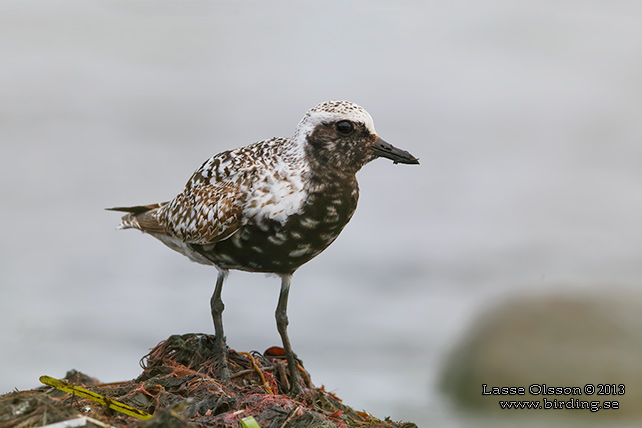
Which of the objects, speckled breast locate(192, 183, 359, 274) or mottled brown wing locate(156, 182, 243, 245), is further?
mottled brown wing locate(156, 182, 243, 245)

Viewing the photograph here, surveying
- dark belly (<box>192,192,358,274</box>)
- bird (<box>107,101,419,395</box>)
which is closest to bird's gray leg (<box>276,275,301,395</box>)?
bird (<box>107,101,419,395</box>)

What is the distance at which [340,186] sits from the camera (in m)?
6.00

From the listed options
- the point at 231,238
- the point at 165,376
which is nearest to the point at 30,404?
the point at 165,376

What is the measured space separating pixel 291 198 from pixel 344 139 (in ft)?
2.17

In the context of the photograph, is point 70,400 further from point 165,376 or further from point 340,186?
point 340,186

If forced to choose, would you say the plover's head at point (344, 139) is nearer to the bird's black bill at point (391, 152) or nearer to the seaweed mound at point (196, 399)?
the bird's black bill at point (391, 152)

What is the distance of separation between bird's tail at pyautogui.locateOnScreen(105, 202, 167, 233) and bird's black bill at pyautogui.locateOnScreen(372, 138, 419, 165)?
2.51m

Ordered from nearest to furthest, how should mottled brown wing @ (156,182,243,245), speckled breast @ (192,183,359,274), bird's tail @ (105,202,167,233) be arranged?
speckled breast @ (192,183,359,274)
mottled brown wing @ (156,182,243,245)
bird's tail @ (105,202,167,233)

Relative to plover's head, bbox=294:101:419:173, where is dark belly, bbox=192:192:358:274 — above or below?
below

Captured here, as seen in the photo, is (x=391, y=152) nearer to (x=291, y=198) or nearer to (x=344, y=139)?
(x=344, y=139)

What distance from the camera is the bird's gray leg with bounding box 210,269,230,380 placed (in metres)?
6.00

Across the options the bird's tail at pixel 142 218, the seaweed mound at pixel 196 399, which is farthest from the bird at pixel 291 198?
the bird's tail at pixel 142 218

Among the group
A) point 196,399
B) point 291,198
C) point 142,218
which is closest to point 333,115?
point 291,198

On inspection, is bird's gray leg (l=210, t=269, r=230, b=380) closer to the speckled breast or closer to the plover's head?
the speckled breast
